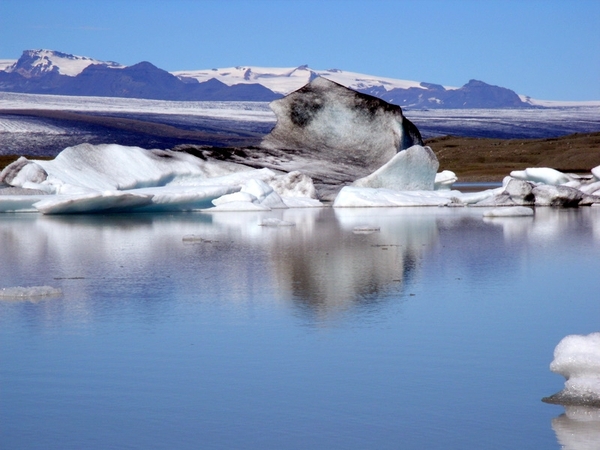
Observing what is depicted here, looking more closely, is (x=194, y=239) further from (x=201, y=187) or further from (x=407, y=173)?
(x=407, y=173)

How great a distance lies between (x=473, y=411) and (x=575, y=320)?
5.91ft

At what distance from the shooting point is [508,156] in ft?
121

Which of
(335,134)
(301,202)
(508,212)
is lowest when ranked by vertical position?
(301,202)

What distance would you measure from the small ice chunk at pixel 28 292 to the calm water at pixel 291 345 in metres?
0.12

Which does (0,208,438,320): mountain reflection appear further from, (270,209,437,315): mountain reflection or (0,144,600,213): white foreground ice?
(0,144,600,213): white foreground ice

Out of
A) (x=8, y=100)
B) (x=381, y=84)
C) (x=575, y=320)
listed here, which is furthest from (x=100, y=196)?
(x=381, y=84)

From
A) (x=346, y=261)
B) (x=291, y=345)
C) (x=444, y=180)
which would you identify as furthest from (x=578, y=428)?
(x=444, y=180)

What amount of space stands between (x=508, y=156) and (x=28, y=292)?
108 ft

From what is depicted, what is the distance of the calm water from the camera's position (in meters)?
3.09

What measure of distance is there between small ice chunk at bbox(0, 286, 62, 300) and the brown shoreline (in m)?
21.5

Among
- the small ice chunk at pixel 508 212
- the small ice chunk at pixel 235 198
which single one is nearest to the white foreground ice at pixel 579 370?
the small ice chunk at pixel 508 212

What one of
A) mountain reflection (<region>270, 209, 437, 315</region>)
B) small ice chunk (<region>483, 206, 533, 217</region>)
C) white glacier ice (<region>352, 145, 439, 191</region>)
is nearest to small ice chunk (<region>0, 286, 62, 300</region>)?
mountain reflection (<region>270, 209, 437, 315</region>)

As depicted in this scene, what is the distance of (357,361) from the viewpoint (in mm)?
3953

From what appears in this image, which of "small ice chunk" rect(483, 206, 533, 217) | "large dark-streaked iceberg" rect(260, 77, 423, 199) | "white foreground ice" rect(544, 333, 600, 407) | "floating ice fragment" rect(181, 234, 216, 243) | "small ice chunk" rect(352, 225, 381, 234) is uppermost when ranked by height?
"large dark-streaked iceberg" rect(260, 77, 423, 199)
